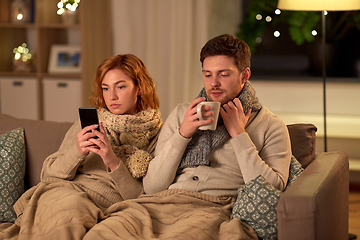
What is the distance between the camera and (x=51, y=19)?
3.93 m

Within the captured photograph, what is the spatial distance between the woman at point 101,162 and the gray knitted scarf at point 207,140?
0.18m

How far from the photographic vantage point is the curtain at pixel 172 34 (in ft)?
12.5

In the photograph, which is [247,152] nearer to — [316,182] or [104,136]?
[316,182]

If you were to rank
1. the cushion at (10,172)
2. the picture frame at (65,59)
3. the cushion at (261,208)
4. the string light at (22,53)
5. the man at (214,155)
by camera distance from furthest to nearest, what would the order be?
the string light at (22,53) < the picture frame at (65,59) < the cushion at (10,172) < the man at (214,155) < the cushion at (261,208)

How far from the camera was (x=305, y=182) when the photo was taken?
4.78 ft

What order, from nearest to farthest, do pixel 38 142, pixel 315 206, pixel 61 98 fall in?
pixel 315 206 → pixel 38 142 → pixel 61 98

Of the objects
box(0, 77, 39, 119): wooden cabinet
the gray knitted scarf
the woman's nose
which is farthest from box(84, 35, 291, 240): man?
box(0, 77, 39, 119): wooden cabinet

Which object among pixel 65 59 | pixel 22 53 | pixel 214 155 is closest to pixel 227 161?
pixel 214 155

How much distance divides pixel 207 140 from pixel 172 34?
7.46ft

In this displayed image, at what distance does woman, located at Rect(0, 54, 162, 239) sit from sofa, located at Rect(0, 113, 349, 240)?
16 cm

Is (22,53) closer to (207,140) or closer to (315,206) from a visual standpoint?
(207,140)

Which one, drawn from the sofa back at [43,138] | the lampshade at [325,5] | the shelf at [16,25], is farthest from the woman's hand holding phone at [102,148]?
the shelf at [16,25]

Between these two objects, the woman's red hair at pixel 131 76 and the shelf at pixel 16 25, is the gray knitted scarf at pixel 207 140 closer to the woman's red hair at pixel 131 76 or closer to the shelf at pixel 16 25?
the woman's red hair at pixel 131 76

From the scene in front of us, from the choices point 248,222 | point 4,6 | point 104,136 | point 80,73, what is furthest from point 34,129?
point 4,6
